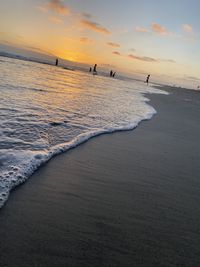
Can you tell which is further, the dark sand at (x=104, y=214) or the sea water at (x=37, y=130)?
the sea water at (x=37, y=130)

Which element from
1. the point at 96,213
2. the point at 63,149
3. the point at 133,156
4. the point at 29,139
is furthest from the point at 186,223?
the point at 29,139

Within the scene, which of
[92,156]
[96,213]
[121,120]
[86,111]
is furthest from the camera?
[86,111]

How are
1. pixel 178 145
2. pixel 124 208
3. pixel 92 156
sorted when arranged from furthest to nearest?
pixel 178 145, pixel 92 156, pixel 124 208

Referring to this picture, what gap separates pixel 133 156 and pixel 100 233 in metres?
3.14

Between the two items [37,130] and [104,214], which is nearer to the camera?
[104,214]

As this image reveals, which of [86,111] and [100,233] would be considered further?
[86,111]

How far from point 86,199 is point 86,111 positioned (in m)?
7.25

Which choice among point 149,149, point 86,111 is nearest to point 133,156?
point 149,149

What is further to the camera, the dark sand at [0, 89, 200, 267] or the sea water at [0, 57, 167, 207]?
the sea water at [0, 57, 167, 207]

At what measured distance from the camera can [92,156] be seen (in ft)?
19.1

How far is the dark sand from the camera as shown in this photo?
283 centimetres

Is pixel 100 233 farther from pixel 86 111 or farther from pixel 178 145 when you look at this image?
pixel 86 111

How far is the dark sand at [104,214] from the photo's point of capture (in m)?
2.83

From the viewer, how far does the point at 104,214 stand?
3.62 meters
